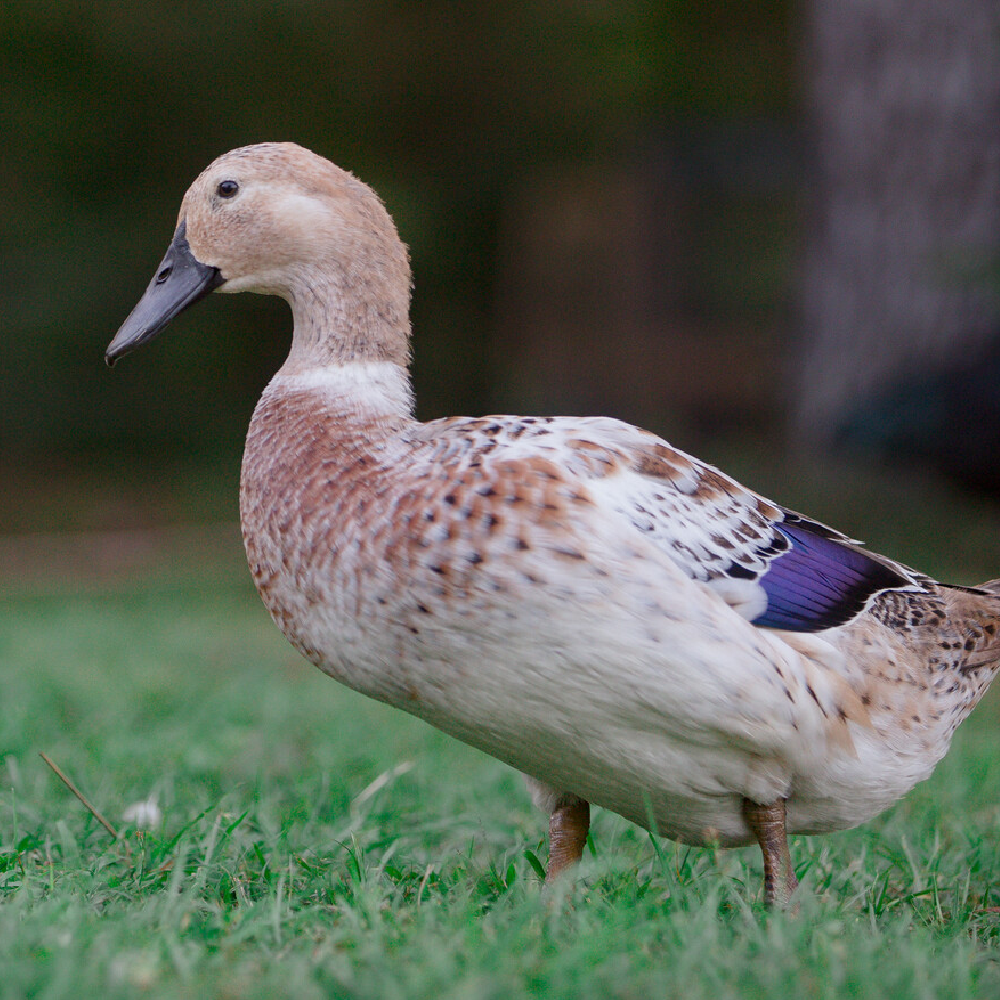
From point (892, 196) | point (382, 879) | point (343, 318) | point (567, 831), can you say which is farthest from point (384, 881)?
point (892, 196)

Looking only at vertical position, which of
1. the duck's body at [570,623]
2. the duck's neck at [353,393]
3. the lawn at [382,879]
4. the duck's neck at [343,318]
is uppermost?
the duck's neck at [343,318]

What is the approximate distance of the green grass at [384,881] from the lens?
204 centimetres

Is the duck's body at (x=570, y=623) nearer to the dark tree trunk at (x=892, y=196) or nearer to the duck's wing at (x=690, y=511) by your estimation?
the duck's wing at (x=690, y=511)

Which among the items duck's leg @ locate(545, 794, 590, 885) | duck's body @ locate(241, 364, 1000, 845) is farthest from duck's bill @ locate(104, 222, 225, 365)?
duck's leg @ locate(545, 794, 590, 885)

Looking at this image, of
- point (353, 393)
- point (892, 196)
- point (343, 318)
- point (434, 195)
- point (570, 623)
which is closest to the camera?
point (570, 623)

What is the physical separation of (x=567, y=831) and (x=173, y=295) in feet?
5.28

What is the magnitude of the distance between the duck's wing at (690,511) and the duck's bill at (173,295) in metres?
0.74

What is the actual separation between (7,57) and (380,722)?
9.73m

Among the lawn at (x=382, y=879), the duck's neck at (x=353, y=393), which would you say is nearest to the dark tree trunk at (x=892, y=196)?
the lawn at (x=382, y=879)

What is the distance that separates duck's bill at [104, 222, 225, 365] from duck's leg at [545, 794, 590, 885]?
59.4 inches

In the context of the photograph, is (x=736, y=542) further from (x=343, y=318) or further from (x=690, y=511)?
(x=343, y=318)

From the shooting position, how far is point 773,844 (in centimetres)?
282

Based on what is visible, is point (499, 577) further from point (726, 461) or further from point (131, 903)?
point (726, 461)

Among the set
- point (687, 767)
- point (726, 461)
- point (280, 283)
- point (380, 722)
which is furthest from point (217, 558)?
point (687, 767)
